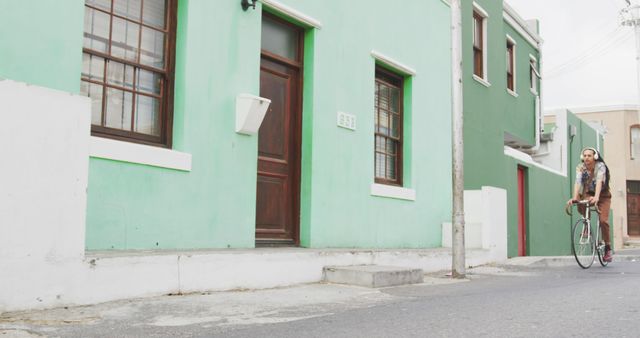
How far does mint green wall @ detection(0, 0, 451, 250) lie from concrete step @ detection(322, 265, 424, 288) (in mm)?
925

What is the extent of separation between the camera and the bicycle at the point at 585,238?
955 centimetres

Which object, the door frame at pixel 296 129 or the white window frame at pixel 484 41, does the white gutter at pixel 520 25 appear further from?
the door frame at pixel 296 129

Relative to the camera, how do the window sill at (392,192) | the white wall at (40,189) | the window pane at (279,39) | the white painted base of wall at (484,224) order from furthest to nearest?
1. the white painted base of wall at (484,224)
2. the window sill at (392,192)
3. the window pane at (279,39)
4. the white wall at (40,189)

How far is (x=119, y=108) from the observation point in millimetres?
6133

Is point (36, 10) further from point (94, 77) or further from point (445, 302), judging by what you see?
point (445, 302)

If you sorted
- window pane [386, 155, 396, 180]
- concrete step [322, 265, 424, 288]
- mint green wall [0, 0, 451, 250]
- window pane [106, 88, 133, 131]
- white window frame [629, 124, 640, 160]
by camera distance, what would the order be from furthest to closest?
1. white window frame [629, 124, 640, 160]
2. window pane [386, 155, 396, 180]
3. concrete step [322, 265, 424, 288]
4. window pane [106, 88, 133, 131]
5. mint green wall [0, 0, 451, 250]

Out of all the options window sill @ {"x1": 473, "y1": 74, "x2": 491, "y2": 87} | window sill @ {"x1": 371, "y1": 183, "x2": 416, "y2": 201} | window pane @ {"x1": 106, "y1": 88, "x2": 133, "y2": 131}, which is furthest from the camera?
window sill @ {"x1": 473, "y1": 74, "x2": 491, "y2": 87}

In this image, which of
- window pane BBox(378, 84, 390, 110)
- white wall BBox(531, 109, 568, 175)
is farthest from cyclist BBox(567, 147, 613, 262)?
white wall BBox(531, 109, 568, 175)

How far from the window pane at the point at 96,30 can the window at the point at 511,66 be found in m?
12.6

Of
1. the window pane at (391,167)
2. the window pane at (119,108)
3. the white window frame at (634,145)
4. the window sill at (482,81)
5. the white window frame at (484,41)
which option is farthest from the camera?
the white window frame at (634,145)

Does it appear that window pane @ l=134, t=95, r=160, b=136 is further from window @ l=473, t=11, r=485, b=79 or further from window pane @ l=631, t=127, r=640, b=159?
window pane @ l=631, t=127, r=640, b=159

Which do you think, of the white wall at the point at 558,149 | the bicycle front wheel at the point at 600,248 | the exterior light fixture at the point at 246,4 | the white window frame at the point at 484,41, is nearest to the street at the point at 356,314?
the bicycle front wheel at the point at 600,248

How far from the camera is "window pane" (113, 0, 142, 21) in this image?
6.15m

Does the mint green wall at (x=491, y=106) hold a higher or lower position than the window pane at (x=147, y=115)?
higher
